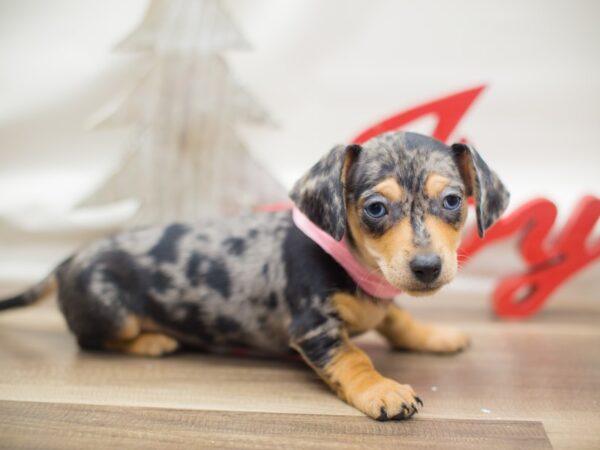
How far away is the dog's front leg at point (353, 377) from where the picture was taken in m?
2.08

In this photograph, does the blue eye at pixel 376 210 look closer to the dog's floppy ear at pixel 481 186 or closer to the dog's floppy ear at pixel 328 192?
the dog's floppy ear at pixel 328 192

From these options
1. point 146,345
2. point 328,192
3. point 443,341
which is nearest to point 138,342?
point 146,345

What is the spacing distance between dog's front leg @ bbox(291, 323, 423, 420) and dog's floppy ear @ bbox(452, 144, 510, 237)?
1.87 ft

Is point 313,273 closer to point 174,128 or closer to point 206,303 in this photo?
point 206,303

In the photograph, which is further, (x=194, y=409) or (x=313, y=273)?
(x=313, y=273)

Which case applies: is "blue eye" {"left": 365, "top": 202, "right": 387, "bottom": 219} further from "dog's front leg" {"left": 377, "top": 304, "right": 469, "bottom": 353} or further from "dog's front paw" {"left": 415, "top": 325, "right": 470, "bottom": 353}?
"dog's front paw" {"left": 415, "top": 325, "right": 470, "bottom": 353}

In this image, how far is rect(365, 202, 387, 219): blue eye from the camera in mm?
2158

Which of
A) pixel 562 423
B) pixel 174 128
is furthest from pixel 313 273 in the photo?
pixel 174 128

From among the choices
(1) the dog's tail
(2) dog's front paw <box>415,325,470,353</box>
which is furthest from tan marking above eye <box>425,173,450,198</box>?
(1) the dog's tail

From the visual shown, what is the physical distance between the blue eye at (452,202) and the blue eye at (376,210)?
0.20 meters

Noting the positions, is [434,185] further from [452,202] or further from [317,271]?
[317,271]

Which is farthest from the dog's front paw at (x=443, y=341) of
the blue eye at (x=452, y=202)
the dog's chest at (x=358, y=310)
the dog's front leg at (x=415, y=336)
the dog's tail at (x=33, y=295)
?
the dog's tail at (x=33, y=295)

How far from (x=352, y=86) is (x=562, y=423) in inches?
84.5

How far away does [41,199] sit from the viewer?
3.84 metres
